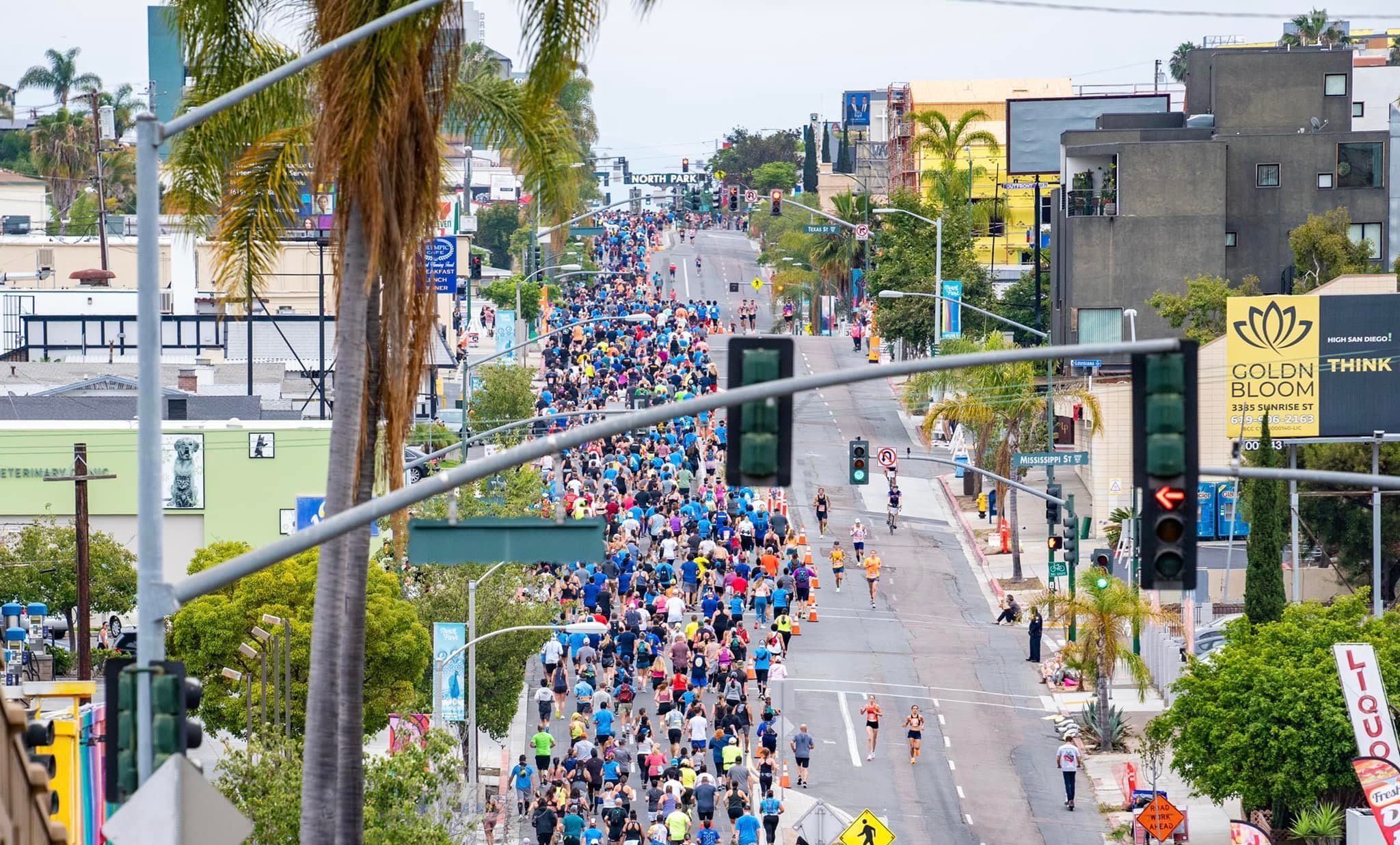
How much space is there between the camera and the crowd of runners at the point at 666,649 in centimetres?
3394

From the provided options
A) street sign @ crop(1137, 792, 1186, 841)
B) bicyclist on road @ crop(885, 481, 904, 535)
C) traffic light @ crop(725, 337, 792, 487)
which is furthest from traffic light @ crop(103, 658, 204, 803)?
bicyclist on road @ crop(885, 481, 904, 535)

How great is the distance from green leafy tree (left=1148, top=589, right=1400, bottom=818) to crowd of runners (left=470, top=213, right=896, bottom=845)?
21.9 ft

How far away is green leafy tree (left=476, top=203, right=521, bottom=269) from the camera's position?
162 metres

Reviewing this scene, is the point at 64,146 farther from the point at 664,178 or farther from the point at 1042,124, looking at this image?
the point at 664,178

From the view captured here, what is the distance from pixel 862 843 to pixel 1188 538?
14427mm

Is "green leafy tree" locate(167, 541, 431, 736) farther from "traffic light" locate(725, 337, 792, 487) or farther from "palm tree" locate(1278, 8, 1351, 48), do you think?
"palm tree" locate(1278, 8, 1351, 48)

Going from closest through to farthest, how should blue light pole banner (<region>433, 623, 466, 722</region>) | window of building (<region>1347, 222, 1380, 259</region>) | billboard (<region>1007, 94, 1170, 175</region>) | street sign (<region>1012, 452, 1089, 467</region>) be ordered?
blue light pole banner (<region>433, 623, 466, 722</region>) → street sign (<region>1012, 452, 1089, 467</region>) → window of building (<region>1347, 222, 1380, 259</region>) → billboard (<region>1007, 94, 1170, 175</region>)

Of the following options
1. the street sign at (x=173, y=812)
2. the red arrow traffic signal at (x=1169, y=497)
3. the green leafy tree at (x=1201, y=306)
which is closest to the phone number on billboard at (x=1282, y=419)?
the green leafy tree at (x=1201, y=306)

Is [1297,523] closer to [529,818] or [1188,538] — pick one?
[529,818]

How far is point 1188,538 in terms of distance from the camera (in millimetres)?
12352

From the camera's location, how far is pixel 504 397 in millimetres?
69250

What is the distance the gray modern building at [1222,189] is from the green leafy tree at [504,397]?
1875 centimetres

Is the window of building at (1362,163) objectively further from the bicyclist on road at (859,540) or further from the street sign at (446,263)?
the street sign at (446,263)

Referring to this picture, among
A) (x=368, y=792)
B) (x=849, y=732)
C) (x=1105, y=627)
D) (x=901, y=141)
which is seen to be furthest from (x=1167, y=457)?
(x=901, y=141)
